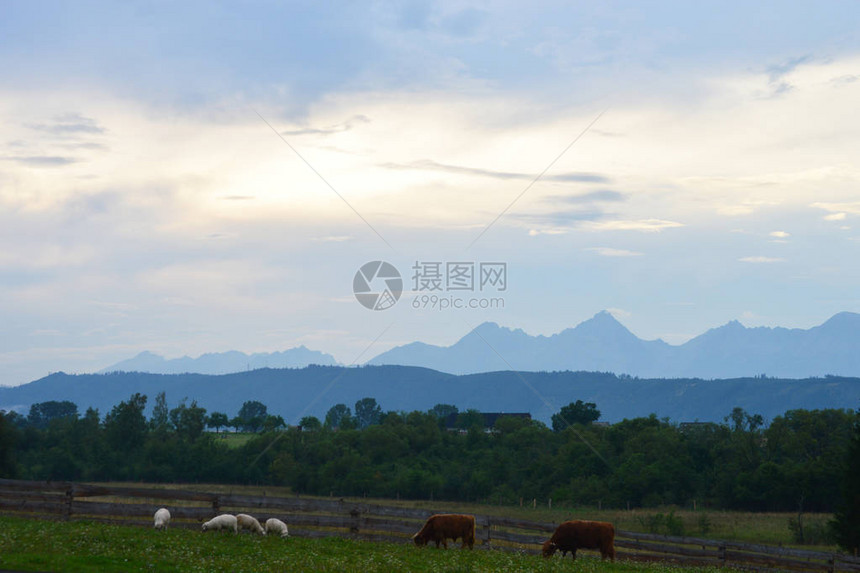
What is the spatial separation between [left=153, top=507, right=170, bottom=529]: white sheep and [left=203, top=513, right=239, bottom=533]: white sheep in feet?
4.63

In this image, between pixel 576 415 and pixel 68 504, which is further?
pixel 576 415

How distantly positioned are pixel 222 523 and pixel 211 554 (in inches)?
224

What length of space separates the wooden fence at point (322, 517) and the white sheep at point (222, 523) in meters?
0.71

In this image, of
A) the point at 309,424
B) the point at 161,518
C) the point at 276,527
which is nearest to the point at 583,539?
the point at 276,527

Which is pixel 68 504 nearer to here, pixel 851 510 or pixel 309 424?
pixel 851 510

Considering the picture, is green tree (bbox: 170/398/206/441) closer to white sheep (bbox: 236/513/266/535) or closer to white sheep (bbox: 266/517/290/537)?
white sheep (bbox: 236/513/266/535)

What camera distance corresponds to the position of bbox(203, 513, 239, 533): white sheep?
25.3 m

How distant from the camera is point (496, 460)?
321 feet

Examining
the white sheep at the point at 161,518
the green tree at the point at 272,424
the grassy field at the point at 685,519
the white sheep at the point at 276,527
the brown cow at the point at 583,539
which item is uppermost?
the white sheep at the point at 161,518

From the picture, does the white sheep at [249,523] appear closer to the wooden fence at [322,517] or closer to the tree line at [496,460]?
the wooden fence at [322,517]

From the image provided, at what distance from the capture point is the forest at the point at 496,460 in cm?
8338

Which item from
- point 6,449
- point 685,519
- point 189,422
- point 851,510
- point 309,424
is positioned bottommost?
point 685,519

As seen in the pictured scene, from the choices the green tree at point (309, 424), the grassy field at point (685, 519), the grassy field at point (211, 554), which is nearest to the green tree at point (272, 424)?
the green tree at point (309, 424)

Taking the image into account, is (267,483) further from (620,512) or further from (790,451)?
(790,451)
